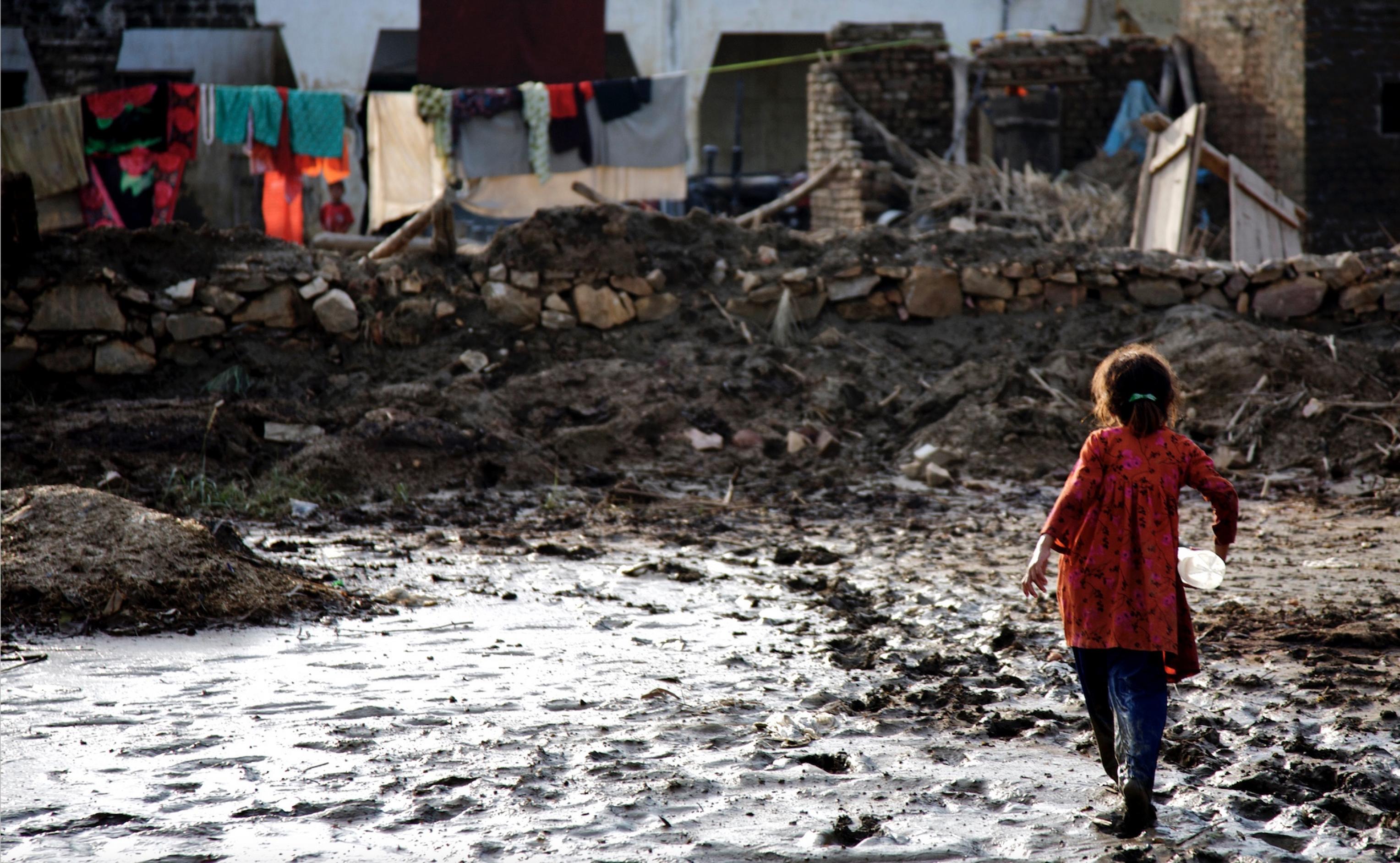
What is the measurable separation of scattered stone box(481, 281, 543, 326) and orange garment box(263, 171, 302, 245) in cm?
346

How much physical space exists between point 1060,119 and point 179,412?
10.6m

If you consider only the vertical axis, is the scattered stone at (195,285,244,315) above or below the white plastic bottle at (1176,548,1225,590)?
above

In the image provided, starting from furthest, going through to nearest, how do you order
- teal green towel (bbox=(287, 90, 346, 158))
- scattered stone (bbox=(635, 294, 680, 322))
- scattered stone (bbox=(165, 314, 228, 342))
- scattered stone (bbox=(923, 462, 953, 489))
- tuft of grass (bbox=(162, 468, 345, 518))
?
1. teal green towel (bbox=(287, 90, 346, 158))
2. scattered stone (bbox=(635, 294, 680, 322))
3. scattered stone (bbox=(165, 314, 228, 342))
4. scattered stone (bbox=(923, 462, 953, 489))
5. tuft of grass (bbox=(162, 468, 345, 518))

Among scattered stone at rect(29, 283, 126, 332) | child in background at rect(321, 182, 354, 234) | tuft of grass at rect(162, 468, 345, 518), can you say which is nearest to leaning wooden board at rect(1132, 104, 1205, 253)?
tuft of grass at rect(162, 468, 345, 518)

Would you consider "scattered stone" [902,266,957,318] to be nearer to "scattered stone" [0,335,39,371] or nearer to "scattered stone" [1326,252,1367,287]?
"scattered stone" [1326,252,1367,287]

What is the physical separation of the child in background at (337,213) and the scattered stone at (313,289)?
5706 mm

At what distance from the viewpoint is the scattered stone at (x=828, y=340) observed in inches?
358

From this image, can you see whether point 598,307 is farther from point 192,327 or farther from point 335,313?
point 192,327

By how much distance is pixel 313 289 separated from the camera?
9031 millimetres

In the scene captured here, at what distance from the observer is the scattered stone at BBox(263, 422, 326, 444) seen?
737 cm

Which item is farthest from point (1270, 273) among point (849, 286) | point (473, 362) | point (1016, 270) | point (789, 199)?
point (473, 362)

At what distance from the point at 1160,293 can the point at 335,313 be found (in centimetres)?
628

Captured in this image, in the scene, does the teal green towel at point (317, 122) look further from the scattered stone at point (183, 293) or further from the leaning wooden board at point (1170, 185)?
the leaning wooden board at point (1170, 185)

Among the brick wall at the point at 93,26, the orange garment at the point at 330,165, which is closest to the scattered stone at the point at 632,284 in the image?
the orange garment at the point at 330,165
